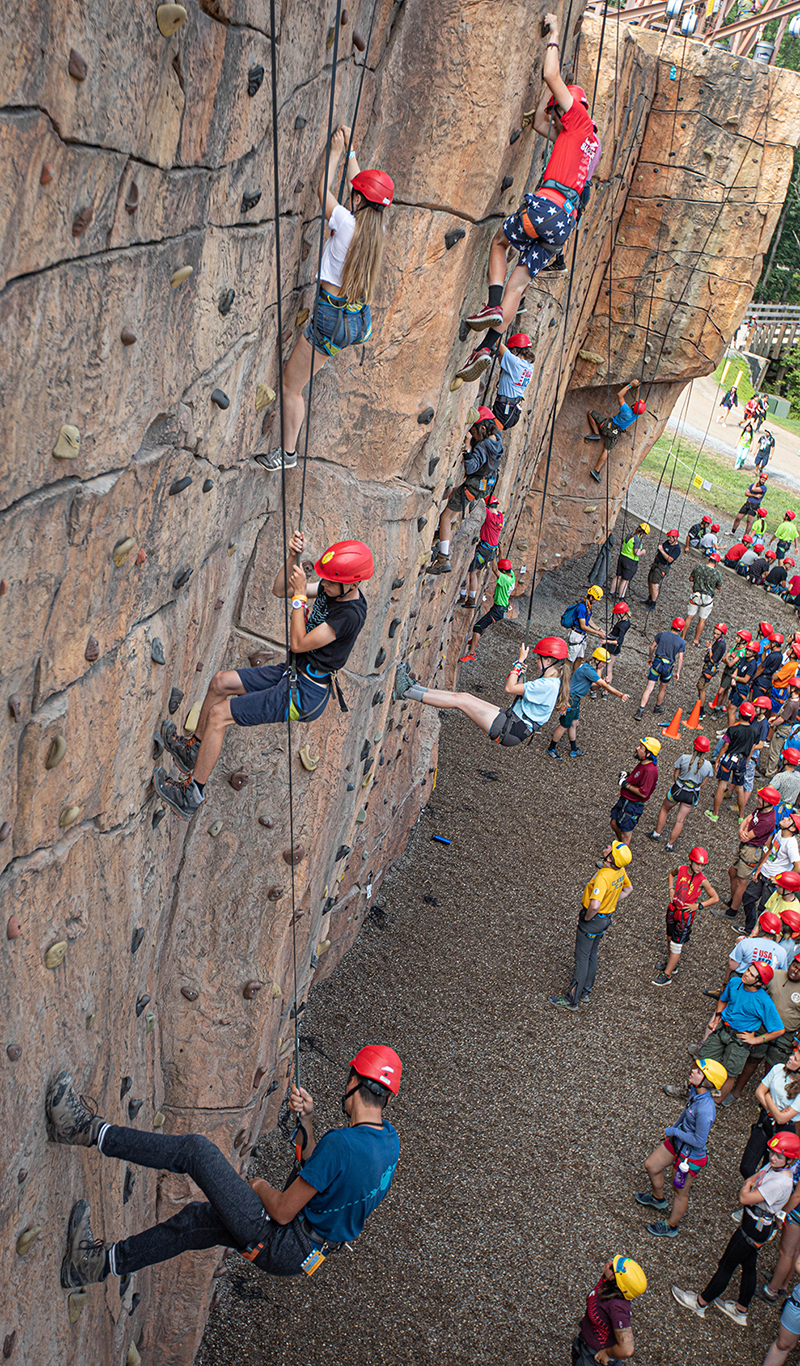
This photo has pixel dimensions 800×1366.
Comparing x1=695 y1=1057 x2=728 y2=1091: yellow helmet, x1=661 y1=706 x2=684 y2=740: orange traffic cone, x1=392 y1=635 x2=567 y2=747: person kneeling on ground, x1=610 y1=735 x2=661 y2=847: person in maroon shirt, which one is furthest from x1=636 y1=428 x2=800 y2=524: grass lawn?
x1=695 y1=1057 x2=728 y2=1091: yellow helmet

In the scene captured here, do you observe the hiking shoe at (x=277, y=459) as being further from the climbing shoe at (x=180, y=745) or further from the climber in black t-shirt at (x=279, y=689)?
the climbing shoe at (x=180, y=745)

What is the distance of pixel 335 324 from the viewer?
14.7 feet

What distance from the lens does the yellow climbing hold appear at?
359cm

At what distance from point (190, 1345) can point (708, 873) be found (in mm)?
7505

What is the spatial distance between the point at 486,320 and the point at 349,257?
1.19 metres

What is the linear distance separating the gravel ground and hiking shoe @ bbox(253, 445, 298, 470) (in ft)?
15.7

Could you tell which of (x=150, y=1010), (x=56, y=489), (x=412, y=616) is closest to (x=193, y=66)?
(x=56, y=489)

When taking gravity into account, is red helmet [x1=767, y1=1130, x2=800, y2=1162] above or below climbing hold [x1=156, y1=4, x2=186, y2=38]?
below

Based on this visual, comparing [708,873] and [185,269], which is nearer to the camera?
[185,269]

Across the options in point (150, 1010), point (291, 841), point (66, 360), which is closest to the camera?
point (66, 360)

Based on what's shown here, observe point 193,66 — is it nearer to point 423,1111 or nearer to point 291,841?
point 291,841

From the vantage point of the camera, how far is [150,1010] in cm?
519

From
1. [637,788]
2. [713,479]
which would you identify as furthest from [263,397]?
[713,479]

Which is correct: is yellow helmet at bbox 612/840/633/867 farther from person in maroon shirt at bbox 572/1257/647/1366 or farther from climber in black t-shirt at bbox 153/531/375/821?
climber in black t-shirt at bbox 153/531/375/821
